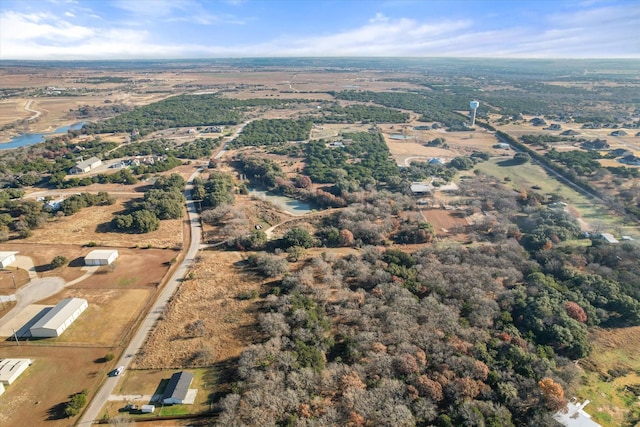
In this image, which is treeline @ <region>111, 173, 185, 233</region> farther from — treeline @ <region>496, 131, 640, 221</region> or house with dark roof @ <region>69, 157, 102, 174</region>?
treeline @ <region>496, 131, 640, 221</region>

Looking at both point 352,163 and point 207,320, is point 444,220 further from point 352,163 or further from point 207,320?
point 207,320

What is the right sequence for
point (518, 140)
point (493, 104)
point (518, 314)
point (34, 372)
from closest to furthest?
point (34, 372)
point (518, 314)
point (518, 140)
point (493, 104)

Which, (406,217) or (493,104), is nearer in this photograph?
(406,217)

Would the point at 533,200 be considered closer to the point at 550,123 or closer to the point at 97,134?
the point at 550,123

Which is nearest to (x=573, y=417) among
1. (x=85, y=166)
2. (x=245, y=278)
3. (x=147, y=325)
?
(x=245, y=278)

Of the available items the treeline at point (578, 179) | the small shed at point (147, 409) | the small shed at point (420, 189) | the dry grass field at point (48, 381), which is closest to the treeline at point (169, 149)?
the small shed at point (420, 189)

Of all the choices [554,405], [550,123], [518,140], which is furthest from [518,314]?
[550,123]
